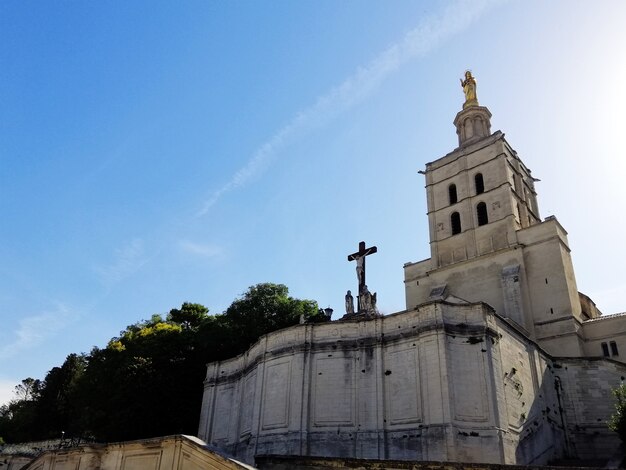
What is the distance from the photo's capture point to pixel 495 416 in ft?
68.9

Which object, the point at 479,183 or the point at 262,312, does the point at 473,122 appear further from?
the point at 262,312

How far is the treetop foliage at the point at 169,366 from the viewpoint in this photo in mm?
34406

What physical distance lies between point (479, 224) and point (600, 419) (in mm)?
17301

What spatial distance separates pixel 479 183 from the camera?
4244cm

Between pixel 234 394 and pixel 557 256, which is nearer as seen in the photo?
pixel 234 394

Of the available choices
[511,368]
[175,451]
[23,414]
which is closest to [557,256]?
[511,368]

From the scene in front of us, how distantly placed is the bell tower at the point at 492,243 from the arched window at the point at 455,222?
80 mm

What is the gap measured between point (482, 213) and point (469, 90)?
45.4ft

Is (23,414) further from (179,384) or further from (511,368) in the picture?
(511,368)

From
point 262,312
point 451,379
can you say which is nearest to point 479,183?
point 262,312

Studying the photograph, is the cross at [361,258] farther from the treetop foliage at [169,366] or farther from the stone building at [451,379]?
the treetop foliage at [169,366]

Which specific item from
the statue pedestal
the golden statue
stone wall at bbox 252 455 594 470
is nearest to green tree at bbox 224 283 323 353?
the statue pedestal

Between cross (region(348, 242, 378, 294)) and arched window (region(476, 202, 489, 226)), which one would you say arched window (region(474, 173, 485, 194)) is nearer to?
arched window (region(476, 202, 489, 226))

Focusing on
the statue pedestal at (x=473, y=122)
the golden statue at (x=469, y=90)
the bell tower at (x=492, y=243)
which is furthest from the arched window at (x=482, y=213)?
the golden statue at (x=469, y=90)
